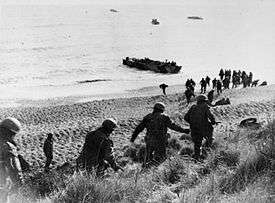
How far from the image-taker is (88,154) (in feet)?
21.5

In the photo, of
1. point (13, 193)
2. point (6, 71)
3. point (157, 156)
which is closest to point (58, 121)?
point (157, 156)

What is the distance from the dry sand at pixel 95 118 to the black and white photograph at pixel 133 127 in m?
0.04

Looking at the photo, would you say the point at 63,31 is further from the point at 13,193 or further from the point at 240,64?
the point at 13,193

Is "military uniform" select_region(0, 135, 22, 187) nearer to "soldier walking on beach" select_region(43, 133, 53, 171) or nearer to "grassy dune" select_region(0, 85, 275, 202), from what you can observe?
"grassy dune" select_region(0, 85, 275, 202)

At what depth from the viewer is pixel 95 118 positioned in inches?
734

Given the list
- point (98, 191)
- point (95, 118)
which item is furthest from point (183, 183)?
point (95, 118)

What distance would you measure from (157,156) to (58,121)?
436 inches

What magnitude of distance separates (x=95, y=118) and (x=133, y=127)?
12.2ft

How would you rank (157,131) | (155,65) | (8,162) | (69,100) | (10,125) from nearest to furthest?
(8,162) → (10,125) → (157,131) → (69,100) → (155,65)

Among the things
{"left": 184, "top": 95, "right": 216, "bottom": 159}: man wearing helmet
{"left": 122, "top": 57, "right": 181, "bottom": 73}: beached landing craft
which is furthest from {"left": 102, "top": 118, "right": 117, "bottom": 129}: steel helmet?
{"left": 122, "top": 57, "right": 181, "bottom": 73}: beached landing craft

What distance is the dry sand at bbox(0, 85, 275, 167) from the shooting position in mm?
12273

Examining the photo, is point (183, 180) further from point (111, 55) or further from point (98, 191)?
point (111, 55)

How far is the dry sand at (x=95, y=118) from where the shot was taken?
12.3 m

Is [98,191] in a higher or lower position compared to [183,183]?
higher
